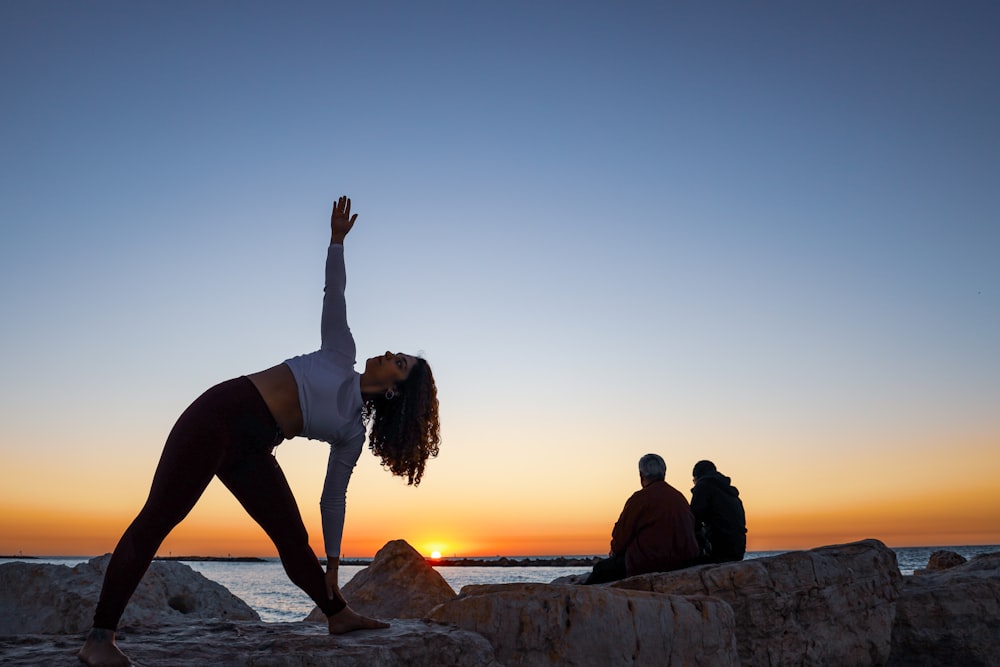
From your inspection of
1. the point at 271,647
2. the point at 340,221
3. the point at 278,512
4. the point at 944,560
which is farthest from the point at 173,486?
the point at 944,560

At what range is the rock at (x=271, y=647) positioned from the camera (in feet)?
A: 11.4

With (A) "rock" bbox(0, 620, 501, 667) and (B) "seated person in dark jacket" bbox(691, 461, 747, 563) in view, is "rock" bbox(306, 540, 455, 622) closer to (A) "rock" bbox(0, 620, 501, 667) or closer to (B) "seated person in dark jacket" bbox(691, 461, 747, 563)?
(B) "seated person in dark jacket" bbox(691, 461, 747, 563)

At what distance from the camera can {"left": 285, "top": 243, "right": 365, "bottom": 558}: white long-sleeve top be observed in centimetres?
396

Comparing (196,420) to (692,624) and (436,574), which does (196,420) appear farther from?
(436,574)

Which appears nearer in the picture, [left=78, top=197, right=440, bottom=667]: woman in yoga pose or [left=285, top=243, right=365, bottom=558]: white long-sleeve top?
[left=78, top=197, right=440, bottom=667]: woman in yoga pose

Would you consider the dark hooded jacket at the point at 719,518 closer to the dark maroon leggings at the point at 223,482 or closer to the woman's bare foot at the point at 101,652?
the dark maroon leggings at the point at 223,482

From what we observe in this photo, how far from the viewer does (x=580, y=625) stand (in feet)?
14.8

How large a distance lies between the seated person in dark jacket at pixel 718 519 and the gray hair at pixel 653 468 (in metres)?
0.76

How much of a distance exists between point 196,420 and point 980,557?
1062cm

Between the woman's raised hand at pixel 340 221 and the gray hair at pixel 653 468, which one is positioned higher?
the woman's raised hand at pixel 340 221

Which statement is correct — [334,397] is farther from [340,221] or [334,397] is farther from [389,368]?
[340,221]

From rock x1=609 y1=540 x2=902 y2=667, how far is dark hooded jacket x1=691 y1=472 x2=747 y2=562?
917 millimetres

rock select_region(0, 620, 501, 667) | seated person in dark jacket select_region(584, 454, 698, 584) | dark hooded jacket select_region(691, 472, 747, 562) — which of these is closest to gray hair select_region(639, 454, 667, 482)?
seated person in dark jacket select_region(584, 454, 698, 584)

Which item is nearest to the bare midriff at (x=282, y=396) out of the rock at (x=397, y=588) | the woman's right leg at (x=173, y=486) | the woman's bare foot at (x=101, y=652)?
the woman's right leg at (x=173, y=486)
